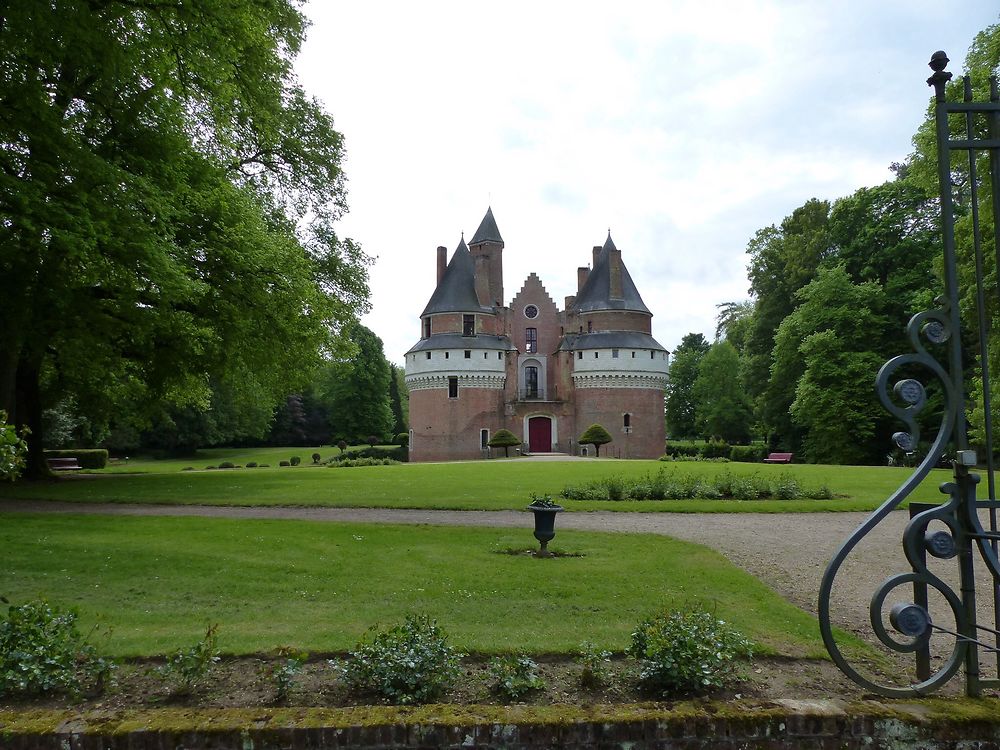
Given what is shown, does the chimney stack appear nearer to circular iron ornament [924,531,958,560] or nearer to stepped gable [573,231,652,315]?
stepped gable [573,231,652,315]

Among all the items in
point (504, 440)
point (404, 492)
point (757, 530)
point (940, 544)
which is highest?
point (940, 544)

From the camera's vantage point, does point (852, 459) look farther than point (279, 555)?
Yes

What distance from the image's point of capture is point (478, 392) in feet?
164

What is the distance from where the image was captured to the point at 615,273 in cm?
5297

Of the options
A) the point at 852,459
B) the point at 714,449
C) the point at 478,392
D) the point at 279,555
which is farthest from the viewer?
the point at 478,392

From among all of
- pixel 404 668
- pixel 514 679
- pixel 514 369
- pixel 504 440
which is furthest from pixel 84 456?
pixel 514 679

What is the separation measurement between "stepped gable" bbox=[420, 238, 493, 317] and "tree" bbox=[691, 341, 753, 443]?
64.1 feet

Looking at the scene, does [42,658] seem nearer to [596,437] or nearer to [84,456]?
[84,456]

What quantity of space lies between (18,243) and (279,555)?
9558mm

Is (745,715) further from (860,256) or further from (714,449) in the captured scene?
(714,449)

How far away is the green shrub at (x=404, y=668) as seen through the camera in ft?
13.8

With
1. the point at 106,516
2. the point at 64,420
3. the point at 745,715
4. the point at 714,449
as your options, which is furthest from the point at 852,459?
the point at 64,420

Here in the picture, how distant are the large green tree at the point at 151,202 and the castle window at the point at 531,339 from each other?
33805mm

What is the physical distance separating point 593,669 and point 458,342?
4578 cm
